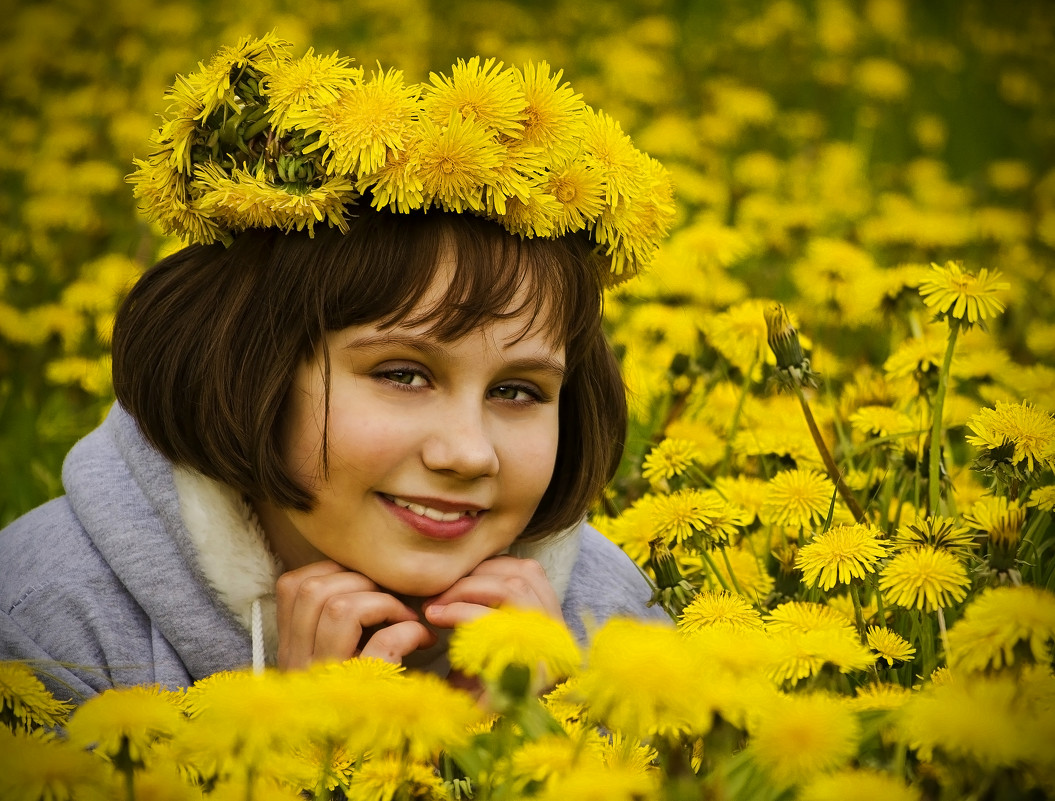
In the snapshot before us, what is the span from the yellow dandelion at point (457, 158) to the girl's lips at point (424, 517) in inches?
12.1

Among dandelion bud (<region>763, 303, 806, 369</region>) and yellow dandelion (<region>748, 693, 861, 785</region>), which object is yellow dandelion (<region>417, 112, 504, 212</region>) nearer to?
dandelion bud (<region>763, 303, 806, 369</region>)

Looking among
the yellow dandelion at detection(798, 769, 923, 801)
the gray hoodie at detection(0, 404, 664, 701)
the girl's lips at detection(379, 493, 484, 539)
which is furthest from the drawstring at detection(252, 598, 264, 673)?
the yellow dandelion at detection(798, 769, 923, 801)

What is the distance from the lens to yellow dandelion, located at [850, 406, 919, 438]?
1654mm

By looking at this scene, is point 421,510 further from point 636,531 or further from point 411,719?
point 411,719

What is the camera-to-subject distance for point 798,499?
4.63 ft

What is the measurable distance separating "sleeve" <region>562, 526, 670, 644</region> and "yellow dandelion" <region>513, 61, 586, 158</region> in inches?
23.0

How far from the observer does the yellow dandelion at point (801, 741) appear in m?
0.77

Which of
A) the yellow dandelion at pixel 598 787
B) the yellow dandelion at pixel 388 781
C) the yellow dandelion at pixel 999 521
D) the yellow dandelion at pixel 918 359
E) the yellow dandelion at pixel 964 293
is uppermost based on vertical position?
the yellow dandelion at pixel 964 293

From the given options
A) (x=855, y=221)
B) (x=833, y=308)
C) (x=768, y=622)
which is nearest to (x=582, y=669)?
(x=768, y=622)

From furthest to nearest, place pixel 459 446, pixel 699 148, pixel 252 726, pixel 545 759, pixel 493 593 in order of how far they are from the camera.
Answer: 1. pixel 699 148
2. pixel 493 593
3. pixel 459 446
4. pixel 545 759
5. pixel 252 726

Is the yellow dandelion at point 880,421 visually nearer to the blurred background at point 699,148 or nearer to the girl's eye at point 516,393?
the blurred background at point 699,148

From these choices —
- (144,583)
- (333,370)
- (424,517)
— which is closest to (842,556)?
(424,517)

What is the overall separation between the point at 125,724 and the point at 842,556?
63cm

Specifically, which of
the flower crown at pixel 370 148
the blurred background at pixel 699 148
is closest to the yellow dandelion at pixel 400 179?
the flower crown at pixel 370 148
